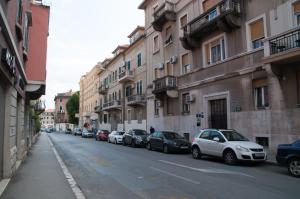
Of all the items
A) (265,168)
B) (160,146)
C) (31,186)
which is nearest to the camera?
(31,186)

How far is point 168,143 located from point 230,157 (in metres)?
6.87

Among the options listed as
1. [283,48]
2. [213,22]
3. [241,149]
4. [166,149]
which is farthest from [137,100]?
[241,149]

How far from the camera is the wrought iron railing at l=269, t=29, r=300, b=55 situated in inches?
598

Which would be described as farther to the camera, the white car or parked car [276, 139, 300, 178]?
the white car

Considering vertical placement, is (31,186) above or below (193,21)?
below

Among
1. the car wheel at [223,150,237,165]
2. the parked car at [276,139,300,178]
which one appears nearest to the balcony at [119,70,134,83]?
the car wheel at [223,150,237,165]

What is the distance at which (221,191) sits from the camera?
831cm

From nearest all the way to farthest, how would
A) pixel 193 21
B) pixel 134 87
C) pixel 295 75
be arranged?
1. pixel 295 75
2. pixel 193 21
3. pixel 134 87

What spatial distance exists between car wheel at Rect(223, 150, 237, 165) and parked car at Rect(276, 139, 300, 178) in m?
2.73

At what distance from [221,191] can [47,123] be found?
7499 inches

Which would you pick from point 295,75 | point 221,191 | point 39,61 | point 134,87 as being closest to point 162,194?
point 221,191

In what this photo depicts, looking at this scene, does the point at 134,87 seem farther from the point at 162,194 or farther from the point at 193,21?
the point at 162,194

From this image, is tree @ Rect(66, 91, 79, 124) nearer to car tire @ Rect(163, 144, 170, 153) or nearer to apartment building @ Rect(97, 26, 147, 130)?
apartment building @ Rect(97, 26, 147, 130)

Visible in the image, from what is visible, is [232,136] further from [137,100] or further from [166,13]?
[137,100]
